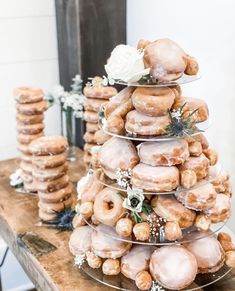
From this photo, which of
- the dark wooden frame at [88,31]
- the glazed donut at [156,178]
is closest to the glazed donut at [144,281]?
the glazed donut at [156,178]

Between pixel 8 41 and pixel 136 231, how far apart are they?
130 centimetres

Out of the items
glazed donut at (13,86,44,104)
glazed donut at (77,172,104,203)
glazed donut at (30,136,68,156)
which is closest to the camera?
glazed donut at (77,172,104,203)

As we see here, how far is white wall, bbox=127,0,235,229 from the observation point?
63.6 inches

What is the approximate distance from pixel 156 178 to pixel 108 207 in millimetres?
168

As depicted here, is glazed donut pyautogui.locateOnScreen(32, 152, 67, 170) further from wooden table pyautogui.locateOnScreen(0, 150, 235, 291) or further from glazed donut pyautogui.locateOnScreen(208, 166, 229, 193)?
glazed donut pyautogui.locateOnScreen(208, 166, 229, 193)

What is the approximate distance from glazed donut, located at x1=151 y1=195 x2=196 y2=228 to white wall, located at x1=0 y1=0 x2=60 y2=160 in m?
1.23

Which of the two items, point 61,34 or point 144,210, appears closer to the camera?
point 144,210

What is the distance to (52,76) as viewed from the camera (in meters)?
2.26

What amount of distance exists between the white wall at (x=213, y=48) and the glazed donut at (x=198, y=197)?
22.5 inches

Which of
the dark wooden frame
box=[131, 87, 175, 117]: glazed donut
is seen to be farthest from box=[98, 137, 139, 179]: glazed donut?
the dark wooden frame

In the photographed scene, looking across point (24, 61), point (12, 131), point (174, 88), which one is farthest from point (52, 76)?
point (174, 88)

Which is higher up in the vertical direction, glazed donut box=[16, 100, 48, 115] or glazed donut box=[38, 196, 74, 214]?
glazed donut box=[16, 100, 48, 115]

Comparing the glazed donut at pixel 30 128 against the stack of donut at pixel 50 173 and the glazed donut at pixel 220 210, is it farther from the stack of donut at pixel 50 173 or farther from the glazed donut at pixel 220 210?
the glazed donut at pixel 220 210

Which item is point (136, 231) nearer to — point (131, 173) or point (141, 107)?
point (131, 173)
